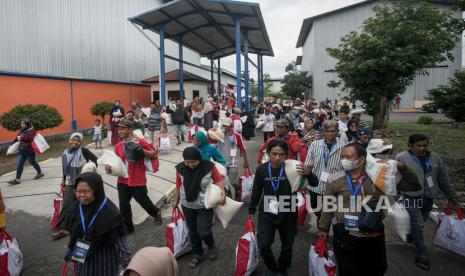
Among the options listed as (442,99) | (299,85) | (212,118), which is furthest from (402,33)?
(299,85)

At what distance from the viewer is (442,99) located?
7.82 meters

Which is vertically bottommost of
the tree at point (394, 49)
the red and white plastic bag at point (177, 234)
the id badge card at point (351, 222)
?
the red and white plastic bag at point (177, 234)

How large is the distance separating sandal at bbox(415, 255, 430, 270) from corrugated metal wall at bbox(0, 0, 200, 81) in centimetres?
1710

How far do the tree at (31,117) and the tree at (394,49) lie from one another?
1272 centimetres

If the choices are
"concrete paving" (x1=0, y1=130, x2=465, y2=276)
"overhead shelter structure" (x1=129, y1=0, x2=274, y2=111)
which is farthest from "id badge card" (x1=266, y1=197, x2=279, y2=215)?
"overhead shelter structure" (x1=129, y1=0, x2=274, y2=111)

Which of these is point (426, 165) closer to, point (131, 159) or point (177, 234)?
point (177, 234)

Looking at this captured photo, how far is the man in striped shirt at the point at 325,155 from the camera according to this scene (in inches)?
170

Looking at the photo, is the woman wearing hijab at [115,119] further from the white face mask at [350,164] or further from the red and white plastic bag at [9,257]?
the white face mask at [350,164]

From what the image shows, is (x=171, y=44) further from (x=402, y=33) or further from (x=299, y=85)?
(x=402, y=33)

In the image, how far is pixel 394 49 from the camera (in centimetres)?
1336

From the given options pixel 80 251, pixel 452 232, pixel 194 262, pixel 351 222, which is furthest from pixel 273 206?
pixel 452 232

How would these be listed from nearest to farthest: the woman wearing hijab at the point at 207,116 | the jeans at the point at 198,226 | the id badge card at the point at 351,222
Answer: the id badge card at the point at 351,222, the jeans at the point at 198,226, the woman wearing hijab at the point at 207,116

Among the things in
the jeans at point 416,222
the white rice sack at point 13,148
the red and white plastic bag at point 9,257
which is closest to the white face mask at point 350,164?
the jeans at point 416,222

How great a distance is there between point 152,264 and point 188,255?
250cm
